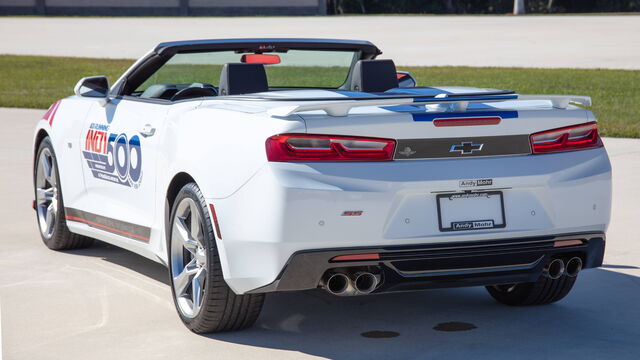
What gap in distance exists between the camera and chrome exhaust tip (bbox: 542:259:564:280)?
514 cm

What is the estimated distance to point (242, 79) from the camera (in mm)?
6105

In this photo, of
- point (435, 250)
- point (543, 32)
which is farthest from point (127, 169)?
point (543, 32)

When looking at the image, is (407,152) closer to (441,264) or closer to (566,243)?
(441,264)

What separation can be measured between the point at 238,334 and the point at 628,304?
2.13 meters

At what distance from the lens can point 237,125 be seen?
5.03m

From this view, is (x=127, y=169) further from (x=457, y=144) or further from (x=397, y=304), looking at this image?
(x=457, y=144)

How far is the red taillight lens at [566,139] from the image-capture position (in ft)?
16.6

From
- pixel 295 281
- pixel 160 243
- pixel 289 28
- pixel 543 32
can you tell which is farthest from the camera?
pixel 289 28

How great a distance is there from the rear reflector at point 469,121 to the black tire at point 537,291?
123cm

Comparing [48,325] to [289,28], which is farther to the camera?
[289,28]

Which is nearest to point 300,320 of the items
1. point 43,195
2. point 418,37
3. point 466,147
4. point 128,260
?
point 466,147

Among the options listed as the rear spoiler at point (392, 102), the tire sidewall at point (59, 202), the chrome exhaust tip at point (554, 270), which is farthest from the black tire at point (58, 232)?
the chrome exhaust tip at point (554, 270)

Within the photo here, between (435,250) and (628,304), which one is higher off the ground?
(435,250)

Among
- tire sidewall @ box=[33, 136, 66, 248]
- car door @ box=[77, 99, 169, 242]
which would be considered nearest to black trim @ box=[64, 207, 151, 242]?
car door @ box=[77, 99, 169, 242]
